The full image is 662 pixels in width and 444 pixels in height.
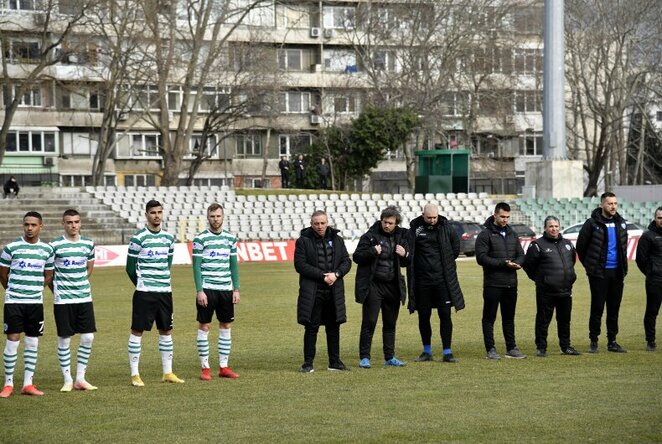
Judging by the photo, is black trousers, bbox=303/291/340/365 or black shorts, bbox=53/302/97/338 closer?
black shorts, bbox=53/302/97/338

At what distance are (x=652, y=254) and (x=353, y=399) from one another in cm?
630

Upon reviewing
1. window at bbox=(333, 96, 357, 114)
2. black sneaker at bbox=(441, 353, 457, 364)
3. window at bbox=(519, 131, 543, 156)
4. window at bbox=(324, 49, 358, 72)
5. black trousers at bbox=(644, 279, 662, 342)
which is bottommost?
black sneaker at bbox=(441, 353, 457, 364)

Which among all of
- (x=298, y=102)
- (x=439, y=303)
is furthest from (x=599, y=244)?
(x=298, y=102)

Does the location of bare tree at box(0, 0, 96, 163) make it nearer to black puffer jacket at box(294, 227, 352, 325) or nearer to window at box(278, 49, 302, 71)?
window at box(278, 49, 302, 71)

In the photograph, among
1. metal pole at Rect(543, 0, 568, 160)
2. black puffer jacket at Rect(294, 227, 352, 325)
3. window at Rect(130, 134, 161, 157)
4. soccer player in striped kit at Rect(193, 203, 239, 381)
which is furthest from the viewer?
window at Rect(130, 134, 161, 157)

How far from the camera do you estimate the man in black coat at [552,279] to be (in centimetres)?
1554

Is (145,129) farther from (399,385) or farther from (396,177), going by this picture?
(399,385)

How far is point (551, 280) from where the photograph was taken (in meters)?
15.5

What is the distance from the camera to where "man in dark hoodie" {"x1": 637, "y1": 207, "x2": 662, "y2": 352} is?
16250mm

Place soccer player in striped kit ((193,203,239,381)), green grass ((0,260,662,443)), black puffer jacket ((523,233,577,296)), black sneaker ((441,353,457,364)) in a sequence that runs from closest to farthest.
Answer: green grass ((0,260,662,443))
soccer player in striped kit ((193,203,239,381))
black sneaker ((441,353,457,364))
black puffer jacket ((523,233,577,296))

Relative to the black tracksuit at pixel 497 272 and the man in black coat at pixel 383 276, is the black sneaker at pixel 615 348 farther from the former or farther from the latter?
the man in black coat at pixel 383 276

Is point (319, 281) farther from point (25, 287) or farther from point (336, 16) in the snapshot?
point (336, 16)

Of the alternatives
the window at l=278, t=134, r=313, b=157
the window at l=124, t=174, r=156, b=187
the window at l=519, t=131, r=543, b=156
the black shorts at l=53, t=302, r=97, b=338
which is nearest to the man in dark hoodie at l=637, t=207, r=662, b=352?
the black shorts at l=53, t=302, r=97, b=338

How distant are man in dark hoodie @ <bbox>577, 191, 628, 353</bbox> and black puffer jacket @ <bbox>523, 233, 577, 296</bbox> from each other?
38 cm
